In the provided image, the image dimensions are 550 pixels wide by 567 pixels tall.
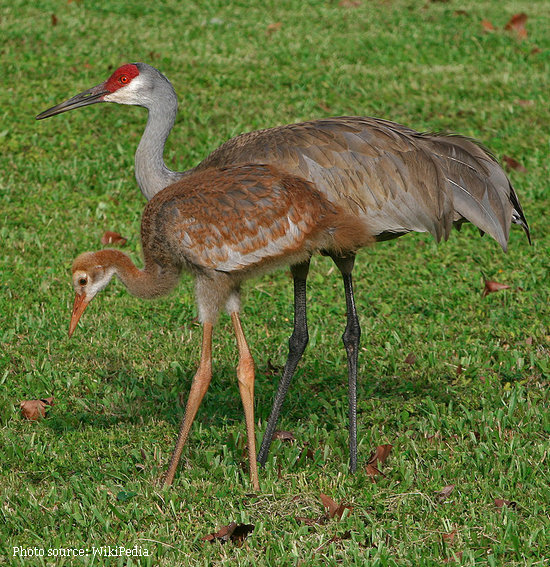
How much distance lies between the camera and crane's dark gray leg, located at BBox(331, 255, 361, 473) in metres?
4.80

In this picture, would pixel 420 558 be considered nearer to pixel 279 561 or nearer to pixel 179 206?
pixel 279 561

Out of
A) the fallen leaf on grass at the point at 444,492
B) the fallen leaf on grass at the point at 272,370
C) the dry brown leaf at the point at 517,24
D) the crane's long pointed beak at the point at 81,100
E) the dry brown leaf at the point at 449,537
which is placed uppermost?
the crane's long pointed beak at the point at 81,100

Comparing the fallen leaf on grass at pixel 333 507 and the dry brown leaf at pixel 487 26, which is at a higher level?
the dry brown leaf at pixel 487 26

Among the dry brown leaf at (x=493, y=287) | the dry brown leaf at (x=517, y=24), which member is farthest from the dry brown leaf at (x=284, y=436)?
the dry brown leaf at (x=517, y=24)

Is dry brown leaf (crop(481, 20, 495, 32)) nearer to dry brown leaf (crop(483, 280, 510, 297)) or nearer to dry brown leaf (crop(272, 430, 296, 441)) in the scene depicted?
dry brown leaf (crop(483, 280, 510, 297))

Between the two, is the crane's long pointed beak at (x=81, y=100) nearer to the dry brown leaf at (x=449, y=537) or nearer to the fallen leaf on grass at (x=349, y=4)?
the dry brown leaf at (x=449, y=537)

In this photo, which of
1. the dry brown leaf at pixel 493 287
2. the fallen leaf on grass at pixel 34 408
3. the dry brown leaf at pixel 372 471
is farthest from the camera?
the dry brown leaf at pixel 493 287

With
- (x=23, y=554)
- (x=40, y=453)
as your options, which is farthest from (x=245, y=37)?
(x=23, y=554)

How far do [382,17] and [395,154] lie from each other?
316 inches

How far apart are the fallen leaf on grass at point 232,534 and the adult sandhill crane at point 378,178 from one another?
76cm

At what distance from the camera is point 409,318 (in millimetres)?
6496

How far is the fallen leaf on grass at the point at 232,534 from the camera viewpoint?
4078mm

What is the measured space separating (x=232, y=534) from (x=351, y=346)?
142cm

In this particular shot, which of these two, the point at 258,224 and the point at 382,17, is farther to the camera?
the point at 382,17
